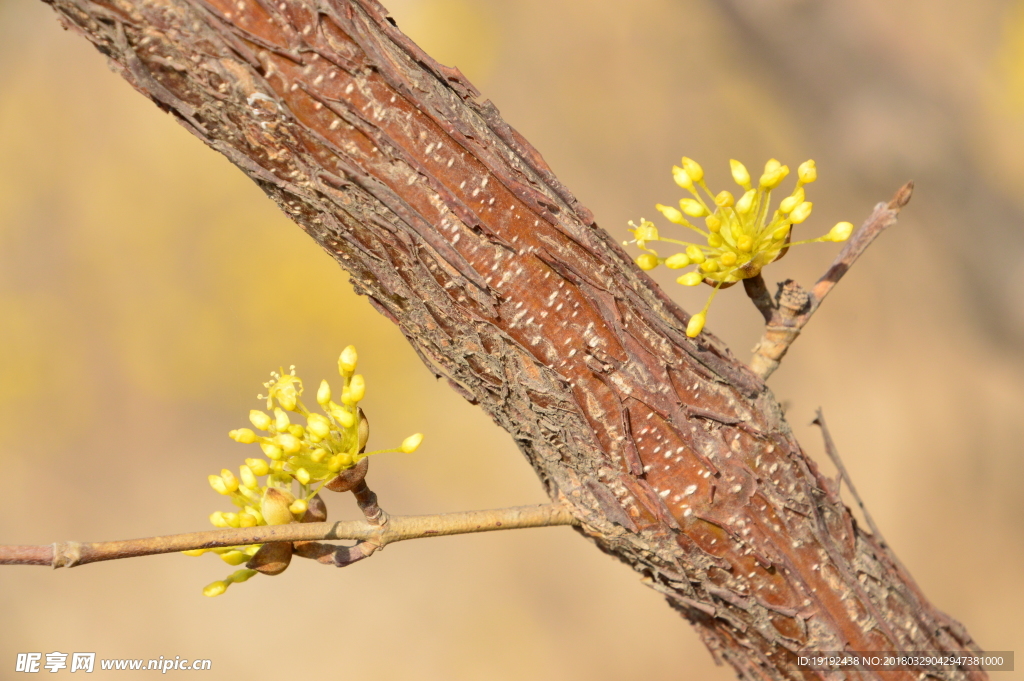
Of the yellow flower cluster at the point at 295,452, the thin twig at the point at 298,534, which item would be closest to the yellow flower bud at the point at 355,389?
the yellow flower cluster at the point at 295,452

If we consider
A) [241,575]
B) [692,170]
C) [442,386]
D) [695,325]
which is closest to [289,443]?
[241,575]

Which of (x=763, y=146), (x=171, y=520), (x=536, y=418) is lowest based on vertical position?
(x=536, y=418)

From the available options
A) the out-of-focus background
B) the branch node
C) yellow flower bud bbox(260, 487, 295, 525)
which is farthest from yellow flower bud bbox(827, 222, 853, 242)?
the out-of-focus background

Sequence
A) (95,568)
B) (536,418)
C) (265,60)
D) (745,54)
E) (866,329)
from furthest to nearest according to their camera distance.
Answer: (745,54), (866,329), (95,568), (536,418), (265,60)

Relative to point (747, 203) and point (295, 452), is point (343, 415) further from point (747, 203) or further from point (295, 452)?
point (747, 203)

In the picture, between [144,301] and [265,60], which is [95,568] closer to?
[144,301]

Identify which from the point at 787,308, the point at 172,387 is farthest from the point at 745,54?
the point at 172,387
